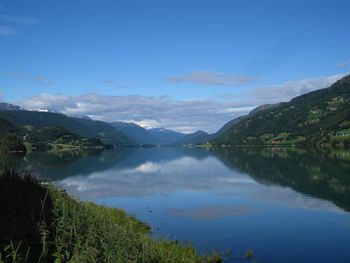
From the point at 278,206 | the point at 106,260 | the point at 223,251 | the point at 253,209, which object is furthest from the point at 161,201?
the point at 106,260

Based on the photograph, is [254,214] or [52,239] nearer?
[52,239]

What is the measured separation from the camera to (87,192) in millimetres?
55281

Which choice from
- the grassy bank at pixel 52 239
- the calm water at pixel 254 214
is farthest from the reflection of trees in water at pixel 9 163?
the calm water at pixel 254 214

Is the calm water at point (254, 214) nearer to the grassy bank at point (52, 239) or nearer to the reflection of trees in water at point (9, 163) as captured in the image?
the grassy bank at point (52, 239)

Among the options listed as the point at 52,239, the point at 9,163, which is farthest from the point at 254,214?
the point at 9,163

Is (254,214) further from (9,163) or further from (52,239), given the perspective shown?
(9,163)

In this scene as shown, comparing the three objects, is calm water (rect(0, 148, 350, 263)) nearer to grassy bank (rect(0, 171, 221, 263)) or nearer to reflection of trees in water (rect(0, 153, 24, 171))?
grassy bank (rect(0, 171, 221, 263))

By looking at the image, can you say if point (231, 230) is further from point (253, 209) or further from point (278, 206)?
point (278, 206)

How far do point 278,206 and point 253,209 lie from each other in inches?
169

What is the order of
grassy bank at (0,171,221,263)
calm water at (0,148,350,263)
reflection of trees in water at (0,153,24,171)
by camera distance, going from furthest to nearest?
reflection of trees in water at (0,153,24,171) < calm water at (0,148,350,263) < grassy bank at (0,171,221,263)

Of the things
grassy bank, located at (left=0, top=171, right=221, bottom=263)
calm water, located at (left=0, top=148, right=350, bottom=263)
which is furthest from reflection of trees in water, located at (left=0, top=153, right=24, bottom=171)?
calm water, located at (left=0, top=148, right=350, bottom=263)

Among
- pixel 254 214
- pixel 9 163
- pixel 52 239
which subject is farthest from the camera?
pixel 9 163

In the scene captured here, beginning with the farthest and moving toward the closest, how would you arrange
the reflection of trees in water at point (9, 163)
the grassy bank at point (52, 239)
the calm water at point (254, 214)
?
the reflection of trees in water at point (9, 163) < the calm water at point (254, 214) < the grassy bank at point (52, 239)

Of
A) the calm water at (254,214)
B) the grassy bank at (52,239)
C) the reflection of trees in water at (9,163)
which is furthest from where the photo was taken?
the reflection of trees in water at (9,163)
